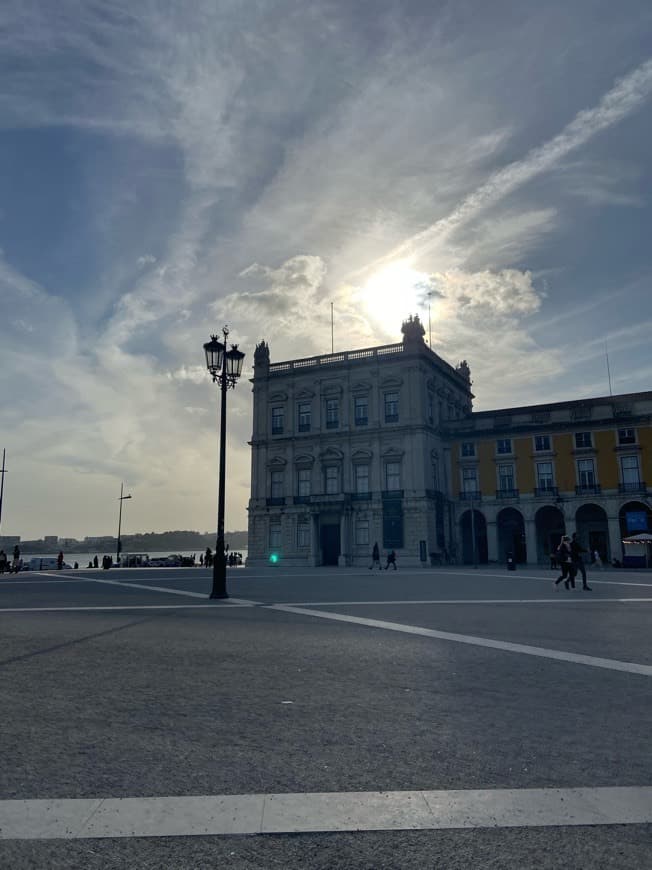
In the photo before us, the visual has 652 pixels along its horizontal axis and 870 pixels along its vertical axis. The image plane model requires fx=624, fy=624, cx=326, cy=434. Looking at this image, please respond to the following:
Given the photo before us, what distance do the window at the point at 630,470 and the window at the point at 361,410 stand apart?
19.7 metres

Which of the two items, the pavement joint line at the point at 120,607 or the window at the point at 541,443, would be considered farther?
the window at the point at 541,443

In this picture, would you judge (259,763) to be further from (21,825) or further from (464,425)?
(464,425)

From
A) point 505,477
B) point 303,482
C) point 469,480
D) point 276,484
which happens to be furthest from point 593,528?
point 276,484

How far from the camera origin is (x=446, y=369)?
186ft

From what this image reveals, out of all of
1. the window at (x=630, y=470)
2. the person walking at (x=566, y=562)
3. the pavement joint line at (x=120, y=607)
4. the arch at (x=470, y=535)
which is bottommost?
the pavement joint line at (x=120, y=607)

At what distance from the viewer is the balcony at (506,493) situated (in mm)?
49406

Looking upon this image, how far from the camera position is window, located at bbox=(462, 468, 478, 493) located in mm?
51312

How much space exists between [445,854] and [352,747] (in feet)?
4.56

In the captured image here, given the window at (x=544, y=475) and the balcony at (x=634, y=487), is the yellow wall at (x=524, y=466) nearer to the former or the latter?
the window at (x=544, y=475)

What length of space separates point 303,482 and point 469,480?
45.3 feet

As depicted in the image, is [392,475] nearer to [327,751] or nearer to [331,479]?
[331,479]

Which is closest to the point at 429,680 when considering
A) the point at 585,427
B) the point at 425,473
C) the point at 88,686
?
the point at 88,686

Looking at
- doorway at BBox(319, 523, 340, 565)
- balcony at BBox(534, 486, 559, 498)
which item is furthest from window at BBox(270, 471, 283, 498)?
balcony at BBox(534, 486, 559, 498)

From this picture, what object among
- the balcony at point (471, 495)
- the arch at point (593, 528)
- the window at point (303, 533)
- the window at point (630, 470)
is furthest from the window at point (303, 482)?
the window at point (630, 470)
